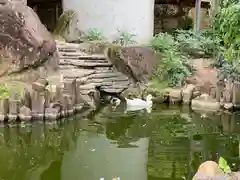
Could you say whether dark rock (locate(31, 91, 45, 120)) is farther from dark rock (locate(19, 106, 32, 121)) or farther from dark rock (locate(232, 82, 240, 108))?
dark rock (locate(232, 82, 240, 108))

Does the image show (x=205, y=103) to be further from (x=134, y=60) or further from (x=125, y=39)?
(x=125, y=39)

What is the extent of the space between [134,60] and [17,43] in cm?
319

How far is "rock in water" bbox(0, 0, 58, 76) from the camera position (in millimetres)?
9367

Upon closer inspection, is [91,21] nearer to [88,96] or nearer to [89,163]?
[88,96]

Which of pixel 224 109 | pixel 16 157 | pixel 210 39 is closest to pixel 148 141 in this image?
pixel 16 157

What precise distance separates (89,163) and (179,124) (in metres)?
2.89

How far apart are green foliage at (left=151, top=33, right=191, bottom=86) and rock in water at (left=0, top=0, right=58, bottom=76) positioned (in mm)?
3134

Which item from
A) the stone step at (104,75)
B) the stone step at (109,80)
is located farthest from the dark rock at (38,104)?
the stone step at (104,75)

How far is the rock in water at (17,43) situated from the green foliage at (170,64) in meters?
3.13

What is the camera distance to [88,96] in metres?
9.87

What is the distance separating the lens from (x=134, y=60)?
11.2m

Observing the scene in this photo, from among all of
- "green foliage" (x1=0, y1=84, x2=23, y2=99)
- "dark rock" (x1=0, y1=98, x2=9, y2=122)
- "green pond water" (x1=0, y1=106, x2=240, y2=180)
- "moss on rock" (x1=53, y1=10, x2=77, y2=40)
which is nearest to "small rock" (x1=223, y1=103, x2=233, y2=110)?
"green pond water" (x1=0, y1=106, x2=240, y2=180)

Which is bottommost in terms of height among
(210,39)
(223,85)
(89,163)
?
(89,163)

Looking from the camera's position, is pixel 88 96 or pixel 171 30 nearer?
pixel 88 96
